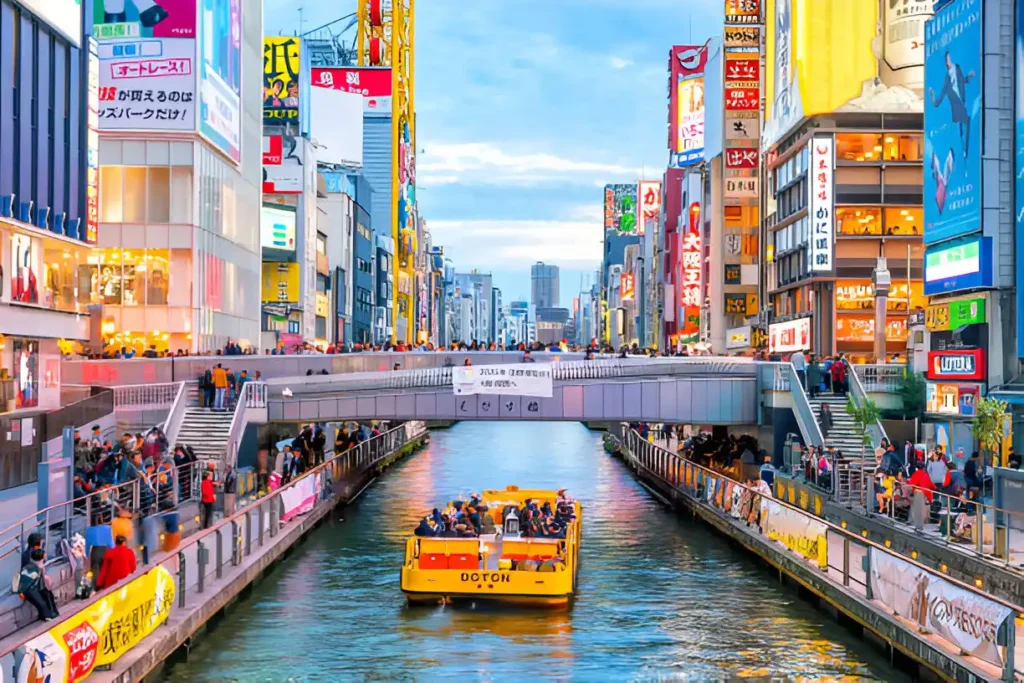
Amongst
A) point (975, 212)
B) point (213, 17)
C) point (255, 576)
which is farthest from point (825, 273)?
point (255, 576)

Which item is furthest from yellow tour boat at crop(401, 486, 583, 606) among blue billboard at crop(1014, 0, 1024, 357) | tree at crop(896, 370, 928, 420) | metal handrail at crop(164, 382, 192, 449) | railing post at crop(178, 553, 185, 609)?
tree at crop(896, 370, 928, 420)

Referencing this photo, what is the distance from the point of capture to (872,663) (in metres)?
25.6

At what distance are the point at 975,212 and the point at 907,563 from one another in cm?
3116

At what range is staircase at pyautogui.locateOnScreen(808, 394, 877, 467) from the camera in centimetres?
4747

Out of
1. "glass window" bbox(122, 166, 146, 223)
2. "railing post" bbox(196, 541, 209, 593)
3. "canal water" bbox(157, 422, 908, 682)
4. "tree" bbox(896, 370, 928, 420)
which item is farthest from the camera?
"glass window" bbox(122, 166, 146, 223)

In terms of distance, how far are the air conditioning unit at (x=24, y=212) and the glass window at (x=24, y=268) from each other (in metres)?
0.61

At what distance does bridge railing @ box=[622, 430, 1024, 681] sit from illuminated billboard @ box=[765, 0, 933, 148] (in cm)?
3881

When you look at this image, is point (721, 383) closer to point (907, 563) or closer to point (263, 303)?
point (907, 563)

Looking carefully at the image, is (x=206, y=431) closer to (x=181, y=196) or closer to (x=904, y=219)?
(x=181, y=196)

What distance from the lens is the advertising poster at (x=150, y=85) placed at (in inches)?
2948

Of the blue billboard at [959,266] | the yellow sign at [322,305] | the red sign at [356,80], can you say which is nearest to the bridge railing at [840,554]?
the blue billboard at [959,266]

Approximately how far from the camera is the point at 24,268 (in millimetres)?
45344

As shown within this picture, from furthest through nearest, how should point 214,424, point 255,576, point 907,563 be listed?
point 214,424 < point 255,576 < point 907,563

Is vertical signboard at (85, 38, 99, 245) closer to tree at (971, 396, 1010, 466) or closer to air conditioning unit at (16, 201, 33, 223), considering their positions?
air conditioning unit at (16, 201, 33, 223)
